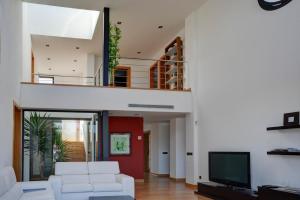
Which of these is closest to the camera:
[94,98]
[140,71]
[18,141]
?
[18,141]

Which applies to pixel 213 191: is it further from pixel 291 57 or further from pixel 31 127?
pixel 31 127

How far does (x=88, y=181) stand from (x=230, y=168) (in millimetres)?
3088

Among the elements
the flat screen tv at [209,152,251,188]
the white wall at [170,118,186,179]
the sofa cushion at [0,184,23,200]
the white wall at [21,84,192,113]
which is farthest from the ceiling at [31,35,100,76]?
the sofa cushion at [0,184,23,200]

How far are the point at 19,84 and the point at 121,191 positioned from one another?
3617mm

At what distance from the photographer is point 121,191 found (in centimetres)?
692

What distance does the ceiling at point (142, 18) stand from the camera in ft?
30.4

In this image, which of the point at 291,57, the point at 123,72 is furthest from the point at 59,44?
the point at 291,57

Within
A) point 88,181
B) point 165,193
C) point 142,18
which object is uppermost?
point 142,18

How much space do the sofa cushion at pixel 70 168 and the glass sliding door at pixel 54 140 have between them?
2034 mm

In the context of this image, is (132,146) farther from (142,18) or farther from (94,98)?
(142,18)

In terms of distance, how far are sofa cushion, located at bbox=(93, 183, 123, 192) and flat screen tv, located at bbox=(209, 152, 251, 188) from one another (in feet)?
7.23

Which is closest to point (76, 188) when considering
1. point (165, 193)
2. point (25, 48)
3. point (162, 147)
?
point (165, 193)

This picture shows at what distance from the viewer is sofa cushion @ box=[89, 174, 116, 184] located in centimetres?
737

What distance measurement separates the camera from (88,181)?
7.32 m
